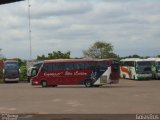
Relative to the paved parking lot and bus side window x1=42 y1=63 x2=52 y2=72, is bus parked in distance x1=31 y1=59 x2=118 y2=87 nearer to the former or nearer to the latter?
bus side window x1=42 y1=63 x2=52 y2=72

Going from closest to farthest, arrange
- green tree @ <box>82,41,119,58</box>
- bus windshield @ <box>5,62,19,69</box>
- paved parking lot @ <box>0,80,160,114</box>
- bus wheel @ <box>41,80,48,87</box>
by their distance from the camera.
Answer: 1. paved parking lot @ <box>0,80,160,114</box>
2. bus wheel @ <box>41,80,48,87</box>
3. bus windshield @ <box>5,62,19,69</box>
4. green tree @ <box>82,41,119,58</box>

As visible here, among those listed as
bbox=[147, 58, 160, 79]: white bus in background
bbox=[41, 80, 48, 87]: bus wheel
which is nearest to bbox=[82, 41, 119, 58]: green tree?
bbox=[147, 58, 160, 79]: white bus in background

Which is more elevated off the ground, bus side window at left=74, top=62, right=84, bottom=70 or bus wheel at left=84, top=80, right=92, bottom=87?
bus side window at left=74, top=62, right=84, bottom=70

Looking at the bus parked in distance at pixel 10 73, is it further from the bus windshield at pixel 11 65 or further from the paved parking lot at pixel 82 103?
the paved parking lot at pixel 82 103

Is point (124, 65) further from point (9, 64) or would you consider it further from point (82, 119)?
point (82, 119)

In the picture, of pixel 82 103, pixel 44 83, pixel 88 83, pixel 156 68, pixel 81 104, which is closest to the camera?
pixel 81 104

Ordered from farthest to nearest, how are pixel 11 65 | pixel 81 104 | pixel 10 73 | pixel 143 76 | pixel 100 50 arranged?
pixel 100 50, pixel 11 65, pixel 10 73, pixel 143 76, pixel 81 104

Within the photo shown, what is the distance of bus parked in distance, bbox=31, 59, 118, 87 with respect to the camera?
38.7 meters

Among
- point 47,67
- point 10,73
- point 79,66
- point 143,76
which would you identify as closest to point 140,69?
point 143,76

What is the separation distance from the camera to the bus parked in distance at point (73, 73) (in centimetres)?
3866

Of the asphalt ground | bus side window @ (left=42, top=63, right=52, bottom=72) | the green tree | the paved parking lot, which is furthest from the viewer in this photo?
the green tree

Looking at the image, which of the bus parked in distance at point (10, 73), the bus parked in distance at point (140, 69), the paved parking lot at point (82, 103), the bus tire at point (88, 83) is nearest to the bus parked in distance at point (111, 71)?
the bus tire at point (88, 83)

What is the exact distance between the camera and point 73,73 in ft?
129

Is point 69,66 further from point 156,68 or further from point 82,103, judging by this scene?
point 82,103
